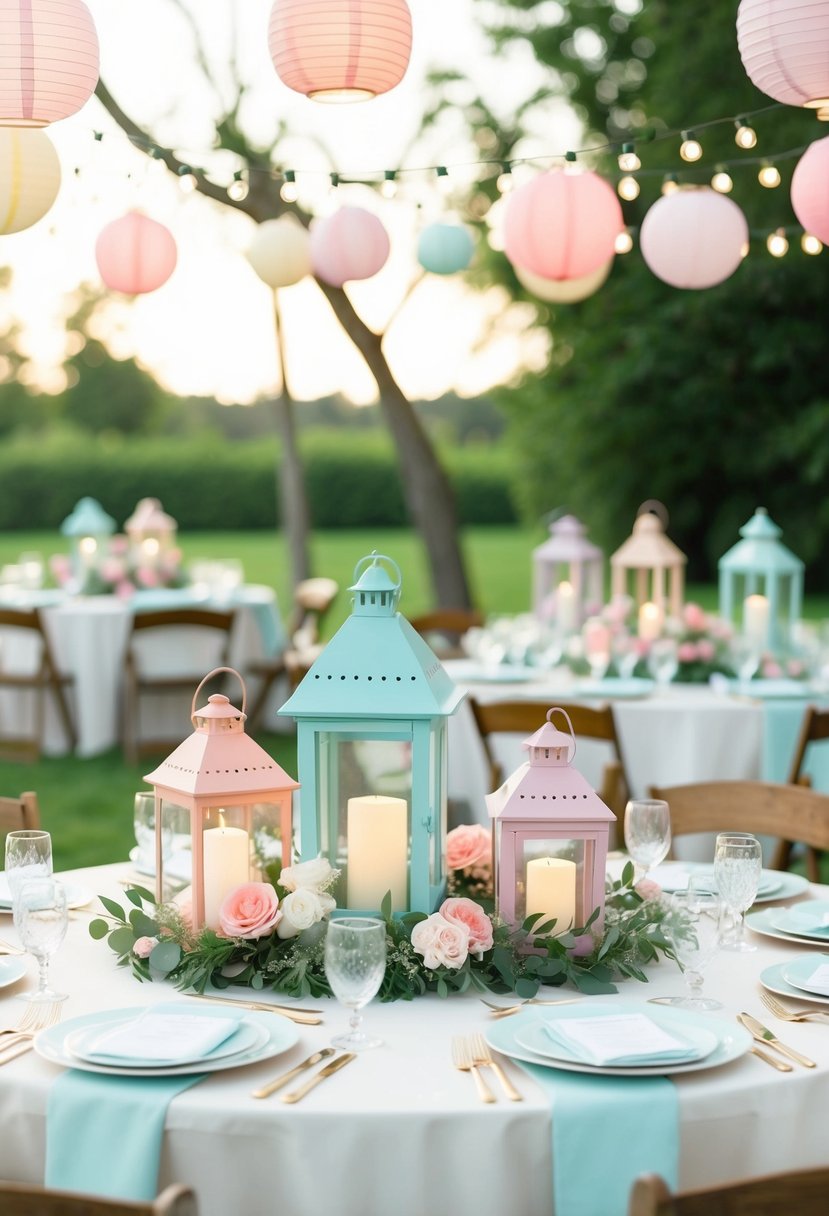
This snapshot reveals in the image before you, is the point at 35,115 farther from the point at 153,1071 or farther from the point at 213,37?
the point at 213,37

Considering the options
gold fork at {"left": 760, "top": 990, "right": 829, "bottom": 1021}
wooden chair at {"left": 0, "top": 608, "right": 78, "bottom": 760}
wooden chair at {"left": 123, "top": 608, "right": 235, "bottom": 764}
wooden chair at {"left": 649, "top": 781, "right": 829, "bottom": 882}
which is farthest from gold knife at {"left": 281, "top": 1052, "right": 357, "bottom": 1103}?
wooden chair at {"left": 0, "top": 608, "right": 78, "bottom": 760}

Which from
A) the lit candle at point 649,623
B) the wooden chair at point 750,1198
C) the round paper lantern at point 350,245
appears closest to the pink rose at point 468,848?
the wooden chair at point 750,1198

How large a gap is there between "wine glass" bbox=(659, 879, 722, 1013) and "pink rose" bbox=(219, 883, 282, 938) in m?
0.60

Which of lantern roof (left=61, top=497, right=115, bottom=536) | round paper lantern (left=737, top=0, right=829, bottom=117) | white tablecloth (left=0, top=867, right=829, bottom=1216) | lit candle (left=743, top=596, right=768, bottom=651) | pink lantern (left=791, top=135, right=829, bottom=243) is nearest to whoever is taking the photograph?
white tablecloth (left=0, top=867, right=829, bottom=1216)

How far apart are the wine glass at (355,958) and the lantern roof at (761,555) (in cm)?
399

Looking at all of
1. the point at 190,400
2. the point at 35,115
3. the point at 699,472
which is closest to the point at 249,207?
the point at 35,115

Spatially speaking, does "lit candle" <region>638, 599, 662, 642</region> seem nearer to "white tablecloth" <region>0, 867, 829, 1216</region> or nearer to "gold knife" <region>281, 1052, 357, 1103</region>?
"white tablecloth" <region>0, 867, 829, 1216</region>

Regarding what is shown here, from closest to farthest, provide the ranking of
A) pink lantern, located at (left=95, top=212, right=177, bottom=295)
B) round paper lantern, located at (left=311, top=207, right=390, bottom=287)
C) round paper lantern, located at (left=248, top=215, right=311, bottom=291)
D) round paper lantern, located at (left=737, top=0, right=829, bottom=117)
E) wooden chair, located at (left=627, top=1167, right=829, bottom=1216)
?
1. wooden chair, located at (left=627, top=1167, right=829, bottom=1216)
2. round paper lantern, located at (left=737, top=0, right=829, bottom=117)
3. pink lantern, located at (left=95, top=212, right=177, bottom=295)
4. round paper lantern, located at (left=311, top=207, right=390, bottom=287)
5. round paper lantern, located at (left=248, top=215, right=311, bottom=291)

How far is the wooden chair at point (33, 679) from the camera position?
25.3ft

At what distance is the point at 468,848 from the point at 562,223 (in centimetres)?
257

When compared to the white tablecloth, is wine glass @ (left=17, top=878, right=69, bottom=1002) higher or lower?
higher

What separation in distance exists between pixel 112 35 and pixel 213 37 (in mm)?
888

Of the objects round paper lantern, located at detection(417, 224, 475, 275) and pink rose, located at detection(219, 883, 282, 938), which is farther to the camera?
round paper lantern, located at detection(417, 224, 475, 275)

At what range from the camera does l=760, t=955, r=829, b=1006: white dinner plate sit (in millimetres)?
2182
